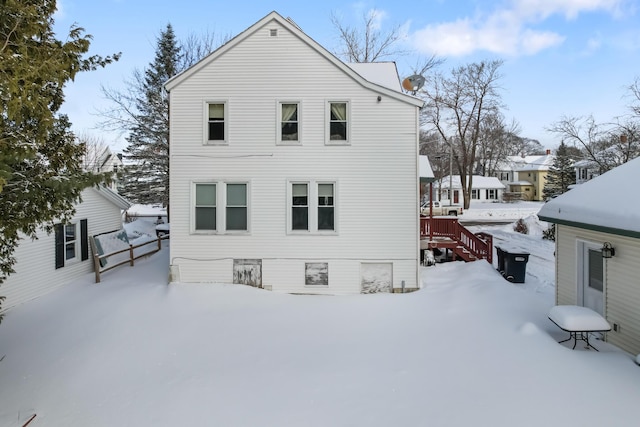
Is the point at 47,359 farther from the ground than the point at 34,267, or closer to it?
closer to it

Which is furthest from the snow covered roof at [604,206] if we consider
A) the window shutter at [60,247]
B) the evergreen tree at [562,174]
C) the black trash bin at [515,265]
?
the evergreen tree at [562,174]

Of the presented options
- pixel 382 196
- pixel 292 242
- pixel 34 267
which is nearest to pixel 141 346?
pixel 292 242

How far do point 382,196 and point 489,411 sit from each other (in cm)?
721

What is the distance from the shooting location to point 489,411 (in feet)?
17.6

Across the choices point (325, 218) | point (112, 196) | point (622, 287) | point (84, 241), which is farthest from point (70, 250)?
point (622, 287)

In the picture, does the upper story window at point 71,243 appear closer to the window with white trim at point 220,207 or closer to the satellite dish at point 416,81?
the window with white trim at point 220,207

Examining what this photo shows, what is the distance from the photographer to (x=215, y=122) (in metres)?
12.1

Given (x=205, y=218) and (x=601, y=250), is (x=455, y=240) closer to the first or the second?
(x=601, y=250)

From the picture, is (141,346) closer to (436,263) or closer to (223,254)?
(223,254)

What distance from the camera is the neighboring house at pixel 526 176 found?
6431 cm

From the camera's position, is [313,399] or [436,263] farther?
[436,263]

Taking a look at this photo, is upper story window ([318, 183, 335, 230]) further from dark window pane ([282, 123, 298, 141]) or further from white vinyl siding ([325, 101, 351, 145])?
dark window pane ([282, 123, 298, 141])

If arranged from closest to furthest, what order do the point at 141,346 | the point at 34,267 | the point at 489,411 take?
the point at 489,411 → the point at 141,346 → the point at 34,267

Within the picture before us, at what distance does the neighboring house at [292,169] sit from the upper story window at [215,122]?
57 millimetres
